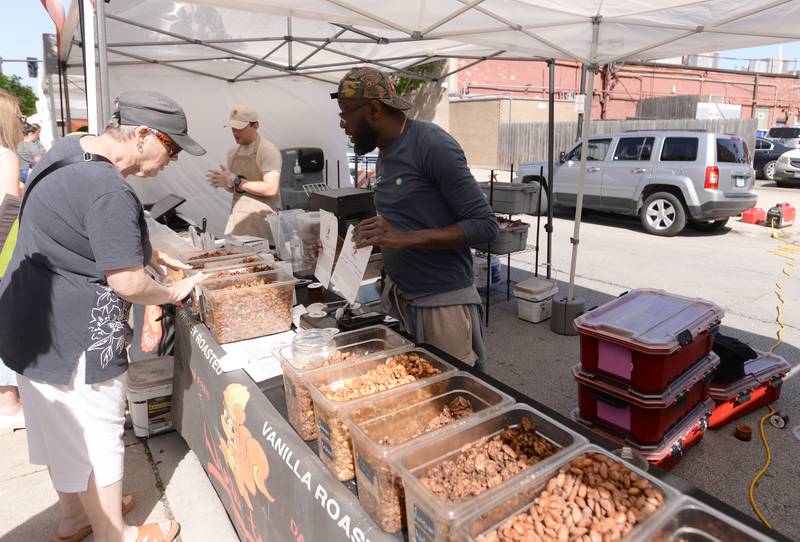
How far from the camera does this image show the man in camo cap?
1.95 m

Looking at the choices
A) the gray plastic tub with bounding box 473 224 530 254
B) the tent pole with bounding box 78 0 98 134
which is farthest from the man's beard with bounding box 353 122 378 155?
the gray plastic tub with bounding box 473 224 530 254

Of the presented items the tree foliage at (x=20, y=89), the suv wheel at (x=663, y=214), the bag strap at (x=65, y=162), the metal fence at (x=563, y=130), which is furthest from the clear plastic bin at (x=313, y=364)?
the tree foliage at (x=20, y=89)

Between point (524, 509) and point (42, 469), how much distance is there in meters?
3.29

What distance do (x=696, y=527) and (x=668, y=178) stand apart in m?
9.76

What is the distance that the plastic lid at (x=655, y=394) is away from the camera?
2.76m

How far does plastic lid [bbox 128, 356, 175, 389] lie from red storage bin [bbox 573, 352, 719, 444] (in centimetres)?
256

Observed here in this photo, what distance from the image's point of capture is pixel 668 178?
9.34 metres

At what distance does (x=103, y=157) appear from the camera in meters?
1.77

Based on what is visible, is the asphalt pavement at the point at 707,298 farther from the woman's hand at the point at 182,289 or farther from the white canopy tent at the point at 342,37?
the woman's hand at the point at 182,289

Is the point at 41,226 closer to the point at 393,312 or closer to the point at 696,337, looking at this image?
the point at 393,312

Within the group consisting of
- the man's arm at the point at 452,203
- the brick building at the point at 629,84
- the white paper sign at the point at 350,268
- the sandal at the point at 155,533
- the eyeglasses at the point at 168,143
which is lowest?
the sandal at the point at 155,533

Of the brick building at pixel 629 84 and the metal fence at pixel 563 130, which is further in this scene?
the brick building at pixel 629 84

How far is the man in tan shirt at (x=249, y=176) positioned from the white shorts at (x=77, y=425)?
2.51m

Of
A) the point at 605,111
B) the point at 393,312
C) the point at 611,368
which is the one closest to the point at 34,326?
the point at 393,312
